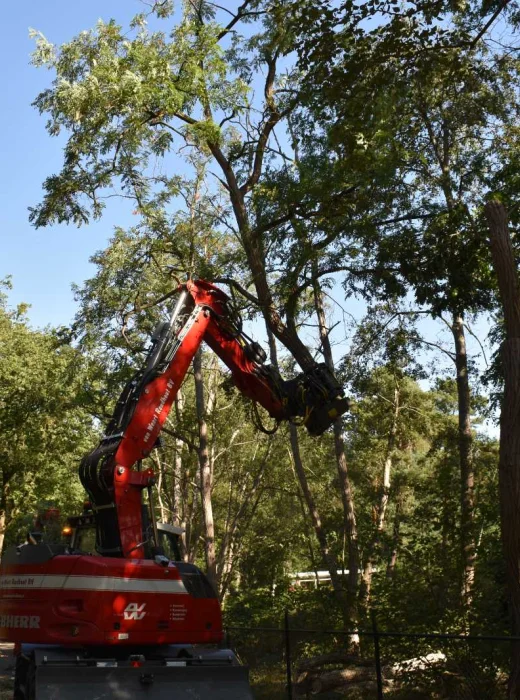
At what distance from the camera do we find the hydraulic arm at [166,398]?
10.1 meters

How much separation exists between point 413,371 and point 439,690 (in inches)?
462

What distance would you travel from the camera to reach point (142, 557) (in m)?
10.2

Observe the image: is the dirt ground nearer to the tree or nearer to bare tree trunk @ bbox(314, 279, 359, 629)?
bare tree trunk @ bbox(314, 279, 359, 629)

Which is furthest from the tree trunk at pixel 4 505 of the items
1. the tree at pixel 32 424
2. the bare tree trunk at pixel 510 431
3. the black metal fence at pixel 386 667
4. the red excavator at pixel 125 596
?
the bare tree trunk at pixel 510 431

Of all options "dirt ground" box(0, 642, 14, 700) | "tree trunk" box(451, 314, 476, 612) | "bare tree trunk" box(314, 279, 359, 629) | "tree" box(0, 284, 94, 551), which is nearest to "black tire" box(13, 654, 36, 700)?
"dirt ground" box(0, 642, 14, 700)

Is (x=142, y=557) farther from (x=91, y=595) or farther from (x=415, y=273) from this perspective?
(x=415, y=273)


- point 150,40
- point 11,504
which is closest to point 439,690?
point 150,40

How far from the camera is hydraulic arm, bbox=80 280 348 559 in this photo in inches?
400

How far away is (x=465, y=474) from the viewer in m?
15.7

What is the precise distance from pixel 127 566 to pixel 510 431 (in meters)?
4.84

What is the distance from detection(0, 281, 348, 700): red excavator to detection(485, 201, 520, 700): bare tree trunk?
336 cm

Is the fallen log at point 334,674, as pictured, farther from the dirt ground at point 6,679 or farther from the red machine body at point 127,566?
the dirt ground at point 6,679

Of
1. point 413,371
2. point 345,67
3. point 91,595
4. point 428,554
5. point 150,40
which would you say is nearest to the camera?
point 91,595

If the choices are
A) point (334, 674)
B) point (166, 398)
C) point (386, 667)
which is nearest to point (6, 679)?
point (334, 674)
